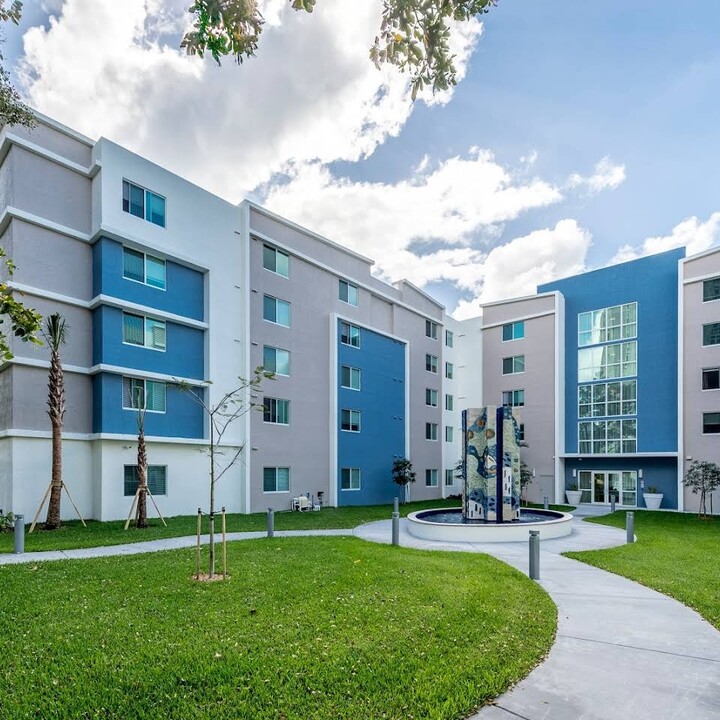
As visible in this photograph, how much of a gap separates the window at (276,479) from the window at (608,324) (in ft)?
70.1

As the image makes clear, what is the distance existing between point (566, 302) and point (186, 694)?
114 feet

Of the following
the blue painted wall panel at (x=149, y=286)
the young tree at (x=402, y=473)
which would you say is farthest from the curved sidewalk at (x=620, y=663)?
the young tree at (x=402, y=473)

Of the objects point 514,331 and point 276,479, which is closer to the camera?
point 276,479

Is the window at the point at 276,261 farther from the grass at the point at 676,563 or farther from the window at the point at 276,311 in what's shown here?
the grass at the point at 676,563

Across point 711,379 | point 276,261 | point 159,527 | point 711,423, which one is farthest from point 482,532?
point 711,379

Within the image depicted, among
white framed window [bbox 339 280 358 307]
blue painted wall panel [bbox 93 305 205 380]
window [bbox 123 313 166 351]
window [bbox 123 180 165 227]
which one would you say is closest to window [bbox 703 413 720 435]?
white framed window [bbox 339 280 358 307]

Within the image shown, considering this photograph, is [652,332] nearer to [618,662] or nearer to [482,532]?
[482,532]

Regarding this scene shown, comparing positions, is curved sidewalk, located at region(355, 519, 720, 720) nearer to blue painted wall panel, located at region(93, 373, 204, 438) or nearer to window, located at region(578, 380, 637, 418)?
blue painted wall panel, located at region(93, 373, 204, 438)

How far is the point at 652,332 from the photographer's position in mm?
30531

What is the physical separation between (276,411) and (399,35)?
23.1 metres

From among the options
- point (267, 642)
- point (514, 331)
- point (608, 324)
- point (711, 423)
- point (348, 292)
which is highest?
point (348, 292)

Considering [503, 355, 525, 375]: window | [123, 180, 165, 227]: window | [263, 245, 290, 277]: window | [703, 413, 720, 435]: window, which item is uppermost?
[123, 180, 165, 227]: window

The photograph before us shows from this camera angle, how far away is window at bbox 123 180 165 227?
21.3m

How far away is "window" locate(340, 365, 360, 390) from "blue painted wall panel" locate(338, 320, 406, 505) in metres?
0.25
